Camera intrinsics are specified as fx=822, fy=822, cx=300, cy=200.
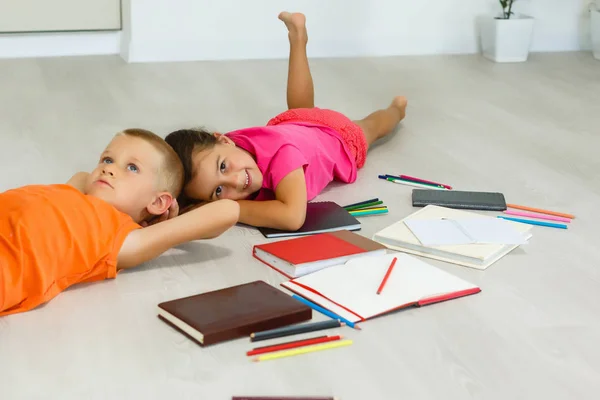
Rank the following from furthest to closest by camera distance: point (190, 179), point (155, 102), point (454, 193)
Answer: point (155, 102) → point (454, 193) → point (190, 179)

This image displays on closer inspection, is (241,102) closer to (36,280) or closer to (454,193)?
(454,193)

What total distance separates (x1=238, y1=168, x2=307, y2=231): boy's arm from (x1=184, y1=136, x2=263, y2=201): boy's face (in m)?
0.05

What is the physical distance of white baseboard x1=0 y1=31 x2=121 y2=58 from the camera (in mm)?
3777

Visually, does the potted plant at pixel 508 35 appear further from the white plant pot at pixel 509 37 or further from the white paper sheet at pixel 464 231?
the white paper sheet at pixel 464 231

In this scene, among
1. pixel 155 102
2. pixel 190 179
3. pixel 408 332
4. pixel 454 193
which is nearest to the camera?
pixel 408 332

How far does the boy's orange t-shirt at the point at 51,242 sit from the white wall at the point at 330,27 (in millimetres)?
2286

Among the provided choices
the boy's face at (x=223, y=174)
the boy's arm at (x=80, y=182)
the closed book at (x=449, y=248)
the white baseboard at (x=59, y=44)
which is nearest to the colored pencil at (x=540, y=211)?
the closed book at (x=449, y=248)

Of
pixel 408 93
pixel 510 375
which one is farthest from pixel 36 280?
pixel 408 93

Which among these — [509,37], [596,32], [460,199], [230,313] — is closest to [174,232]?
[230,313]

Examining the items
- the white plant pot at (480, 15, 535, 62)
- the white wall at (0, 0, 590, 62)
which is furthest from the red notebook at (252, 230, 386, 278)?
the white plant pot at (480, 15, 535, 62)

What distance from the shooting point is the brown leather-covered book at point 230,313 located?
56.2 inches

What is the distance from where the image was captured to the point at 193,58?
3.89 m

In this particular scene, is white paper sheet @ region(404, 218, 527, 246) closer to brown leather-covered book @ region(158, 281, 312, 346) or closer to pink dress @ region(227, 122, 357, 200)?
pink dress @ region(227, 122, 357, 200)

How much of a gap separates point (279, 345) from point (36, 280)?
466mm
